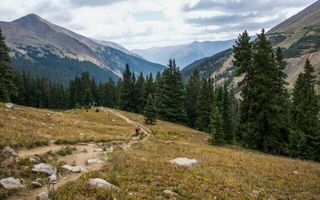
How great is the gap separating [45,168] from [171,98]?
236ft

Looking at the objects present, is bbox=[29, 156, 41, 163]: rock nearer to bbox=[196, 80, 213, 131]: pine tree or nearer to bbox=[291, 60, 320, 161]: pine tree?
bbox=[291, 60, 320, 161]: pine tree

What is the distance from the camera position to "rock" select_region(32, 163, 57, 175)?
17.7 metres

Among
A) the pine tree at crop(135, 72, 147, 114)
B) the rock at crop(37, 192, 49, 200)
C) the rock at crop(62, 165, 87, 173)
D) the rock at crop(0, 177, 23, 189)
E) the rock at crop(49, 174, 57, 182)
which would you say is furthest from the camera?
the pine tree at crop(135, 72, 147, 114)

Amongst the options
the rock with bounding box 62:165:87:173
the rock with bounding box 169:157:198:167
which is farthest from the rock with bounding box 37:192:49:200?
the rock with bounding box 169:157:198:167

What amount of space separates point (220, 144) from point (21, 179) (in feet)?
117

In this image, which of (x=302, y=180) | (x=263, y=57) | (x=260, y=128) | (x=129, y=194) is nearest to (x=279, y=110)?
(x=260, y=128)

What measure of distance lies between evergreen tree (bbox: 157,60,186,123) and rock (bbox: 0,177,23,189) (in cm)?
7308

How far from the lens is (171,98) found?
89.4 metres

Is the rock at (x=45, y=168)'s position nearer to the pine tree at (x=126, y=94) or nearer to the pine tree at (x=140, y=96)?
the pine tree at (x=140, y=96)

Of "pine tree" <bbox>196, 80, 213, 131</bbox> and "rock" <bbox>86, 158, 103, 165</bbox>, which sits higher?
"rock" <bbox>86, 158, 103, 165</bbox>

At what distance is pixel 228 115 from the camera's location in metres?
62.4

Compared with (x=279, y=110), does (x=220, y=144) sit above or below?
below

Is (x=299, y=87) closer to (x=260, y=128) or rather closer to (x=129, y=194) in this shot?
(x=260, y=128)

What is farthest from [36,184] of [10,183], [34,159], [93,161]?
[93,161]
